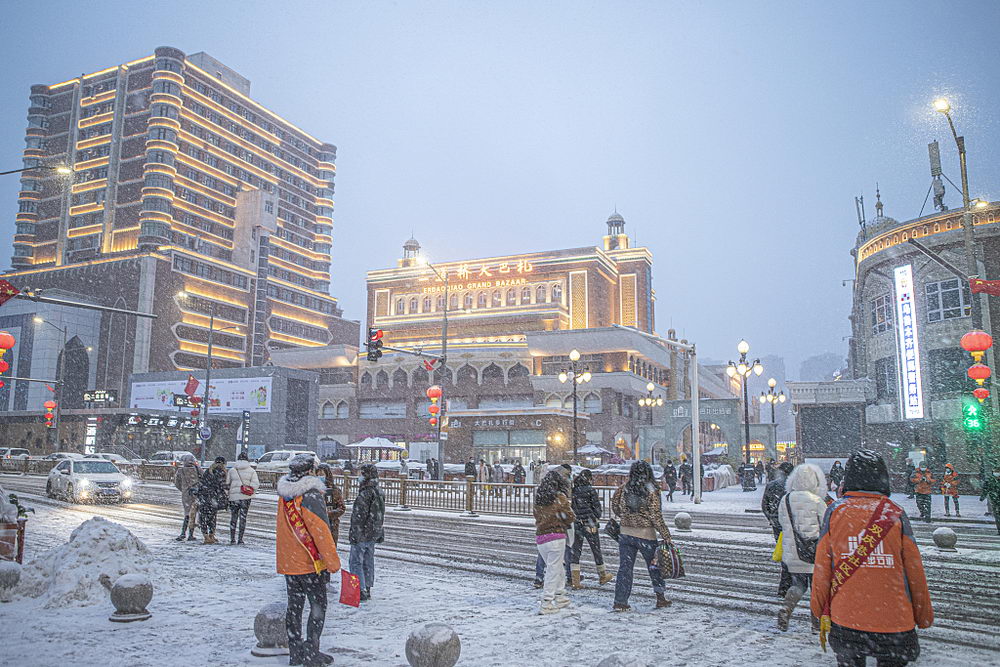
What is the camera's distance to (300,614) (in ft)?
20.8

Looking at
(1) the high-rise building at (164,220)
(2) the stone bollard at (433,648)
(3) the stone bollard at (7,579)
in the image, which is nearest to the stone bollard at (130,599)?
(3) the stone bollard at (7,579)

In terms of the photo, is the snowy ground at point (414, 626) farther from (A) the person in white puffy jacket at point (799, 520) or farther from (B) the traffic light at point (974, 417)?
(B) the traffic light at point (974, 417)

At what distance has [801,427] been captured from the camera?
139 ft

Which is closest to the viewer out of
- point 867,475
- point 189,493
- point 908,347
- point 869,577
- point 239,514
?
point 869,577

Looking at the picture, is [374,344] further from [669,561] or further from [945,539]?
[669,561]

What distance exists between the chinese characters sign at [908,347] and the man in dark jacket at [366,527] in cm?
3363

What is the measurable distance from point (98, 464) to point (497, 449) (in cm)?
3480

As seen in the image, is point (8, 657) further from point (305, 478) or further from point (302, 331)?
point (302, 331)

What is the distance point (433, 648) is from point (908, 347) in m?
36.8

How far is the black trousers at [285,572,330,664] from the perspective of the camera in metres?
6.17

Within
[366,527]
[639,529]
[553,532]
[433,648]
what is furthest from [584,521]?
[433,648]

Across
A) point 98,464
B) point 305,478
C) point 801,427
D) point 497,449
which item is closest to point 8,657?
point 305,478

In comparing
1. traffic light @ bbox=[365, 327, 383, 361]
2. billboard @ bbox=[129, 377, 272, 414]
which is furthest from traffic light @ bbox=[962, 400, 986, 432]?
billboard @ bbox=[129, 377, 272, 414]

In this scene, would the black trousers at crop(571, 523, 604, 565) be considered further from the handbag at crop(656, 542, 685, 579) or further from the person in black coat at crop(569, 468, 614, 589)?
the handbag at crop(656, 542, 685, 579)
